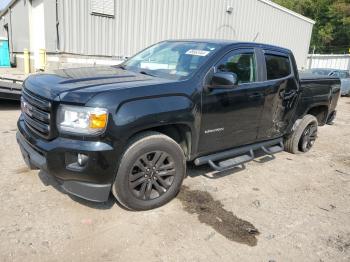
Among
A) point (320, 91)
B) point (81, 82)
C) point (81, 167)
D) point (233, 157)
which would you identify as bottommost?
point (233, 157)

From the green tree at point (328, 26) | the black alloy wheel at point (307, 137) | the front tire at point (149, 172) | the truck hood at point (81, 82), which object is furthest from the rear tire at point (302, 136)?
the green tree at point (328, 26)

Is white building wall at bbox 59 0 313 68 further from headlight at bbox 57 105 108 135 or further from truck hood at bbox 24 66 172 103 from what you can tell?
headlight at bbox 57 105 108 135

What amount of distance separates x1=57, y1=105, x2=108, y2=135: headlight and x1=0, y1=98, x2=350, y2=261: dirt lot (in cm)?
98

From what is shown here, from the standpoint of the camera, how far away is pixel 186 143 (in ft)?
12.6

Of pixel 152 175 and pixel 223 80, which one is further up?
pixel 223 80

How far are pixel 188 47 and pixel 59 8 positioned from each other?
7.45 meters

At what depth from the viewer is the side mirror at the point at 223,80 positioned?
3711 mm

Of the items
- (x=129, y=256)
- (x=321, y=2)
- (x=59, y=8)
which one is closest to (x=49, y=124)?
(x=129, y=256)

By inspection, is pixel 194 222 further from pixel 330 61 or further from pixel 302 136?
pixel 330 61

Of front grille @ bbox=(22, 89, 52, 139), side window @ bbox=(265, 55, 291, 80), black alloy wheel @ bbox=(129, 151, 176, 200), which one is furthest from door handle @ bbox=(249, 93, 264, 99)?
front grille @ bbox=(22, 89, 52, 139)

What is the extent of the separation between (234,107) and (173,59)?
101 centimetres

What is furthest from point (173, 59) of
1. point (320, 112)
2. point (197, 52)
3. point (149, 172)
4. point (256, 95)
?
point (320, 112)

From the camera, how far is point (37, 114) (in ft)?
10.8

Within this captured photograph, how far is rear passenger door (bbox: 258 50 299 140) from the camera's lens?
4.70 meters
